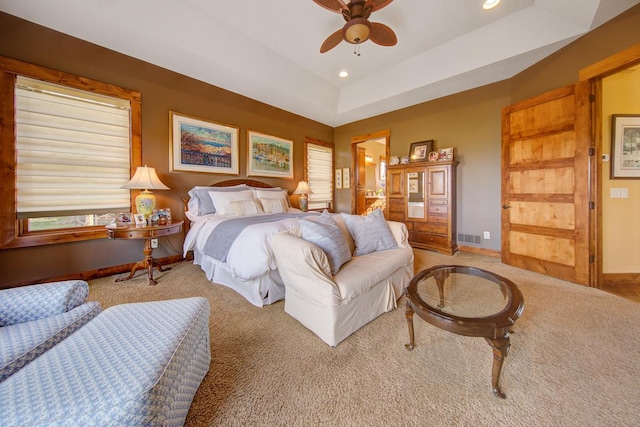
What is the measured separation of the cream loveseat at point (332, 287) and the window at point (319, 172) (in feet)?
11.7

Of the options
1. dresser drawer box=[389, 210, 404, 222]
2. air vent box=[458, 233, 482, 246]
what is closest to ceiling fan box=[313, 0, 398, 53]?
dresser drawer box=[389, 210, 404, 222]

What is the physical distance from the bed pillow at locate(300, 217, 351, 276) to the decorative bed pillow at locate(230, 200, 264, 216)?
1.70 meters

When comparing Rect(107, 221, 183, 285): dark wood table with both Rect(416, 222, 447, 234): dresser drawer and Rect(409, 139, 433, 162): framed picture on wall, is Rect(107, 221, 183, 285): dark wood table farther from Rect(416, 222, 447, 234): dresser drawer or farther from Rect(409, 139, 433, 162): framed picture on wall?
Rect(409, 139, 433, 162): framed picture on wall

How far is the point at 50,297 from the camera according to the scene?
3.68 feet

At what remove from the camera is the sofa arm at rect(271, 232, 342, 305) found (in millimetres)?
1535

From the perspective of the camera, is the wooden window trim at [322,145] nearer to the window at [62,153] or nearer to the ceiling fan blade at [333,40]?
the ceiling fan blade at [333,40]

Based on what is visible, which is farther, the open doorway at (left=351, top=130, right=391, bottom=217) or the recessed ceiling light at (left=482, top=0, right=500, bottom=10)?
the open doorway at (left=351, top=130, right=391, bottom=217)

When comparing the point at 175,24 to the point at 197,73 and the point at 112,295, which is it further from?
the point at 112,295

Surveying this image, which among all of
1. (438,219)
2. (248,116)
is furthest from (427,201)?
(248,116)

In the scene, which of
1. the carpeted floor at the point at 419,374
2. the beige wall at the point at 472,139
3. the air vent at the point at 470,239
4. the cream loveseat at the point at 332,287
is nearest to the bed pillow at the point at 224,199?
the carpeted floor at the point at 419,374

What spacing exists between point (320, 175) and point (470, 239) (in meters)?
3.42

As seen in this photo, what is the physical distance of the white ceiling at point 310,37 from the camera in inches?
93.1

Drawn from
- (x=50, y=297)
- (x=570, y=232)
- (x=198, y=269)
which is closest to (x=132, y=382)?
(x=50, y=297)

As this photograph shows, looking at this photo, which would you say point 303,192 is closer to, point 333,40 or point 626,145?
point 333,40
